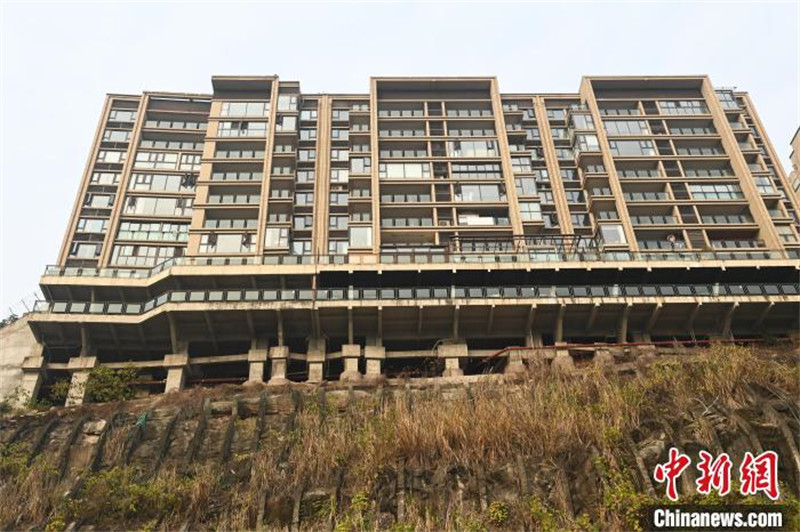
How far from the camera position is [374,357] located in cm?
4003

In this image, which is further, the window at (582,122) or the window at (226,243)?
the window at (582,122)

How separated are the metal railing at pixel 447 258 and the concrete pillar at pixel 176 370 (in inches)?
300

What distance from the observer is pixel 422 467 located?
1977 cm

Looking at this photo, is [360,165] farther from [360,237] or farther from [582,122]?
[582,122]

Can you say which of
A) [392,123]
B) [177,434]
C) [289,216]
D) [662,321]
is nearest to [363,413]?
[177,434]

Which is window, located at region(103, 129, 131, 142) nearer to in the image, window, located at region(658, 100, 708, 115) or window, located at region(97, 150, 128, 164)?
window, located at region(97, 150, 128, 164)

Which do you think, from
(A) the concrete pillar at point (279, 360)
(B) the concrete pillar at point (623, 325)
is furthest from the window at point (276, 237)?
(B) the concrete pillar at point (623, 325)

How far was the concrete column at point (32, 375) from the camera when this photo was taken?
127ft

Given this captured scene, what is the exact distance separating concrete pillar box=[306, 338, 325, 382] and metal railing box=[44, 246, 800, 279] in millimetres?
6348

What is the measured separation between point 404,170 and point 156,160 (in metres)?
24.9

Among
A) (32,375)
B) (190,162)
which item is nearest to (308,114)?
(190,162)

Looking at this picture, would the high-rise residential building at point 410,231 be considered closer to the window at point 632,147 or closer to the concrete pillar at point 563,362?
the window at point 632,147

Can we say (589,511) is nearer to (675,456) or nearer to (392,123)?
(675,456)

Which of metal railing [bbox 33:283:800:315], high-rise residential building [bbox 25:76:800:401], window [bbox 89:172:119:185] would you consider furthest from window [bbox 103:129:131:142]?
metal railing [bbox 33:283:800:315]
